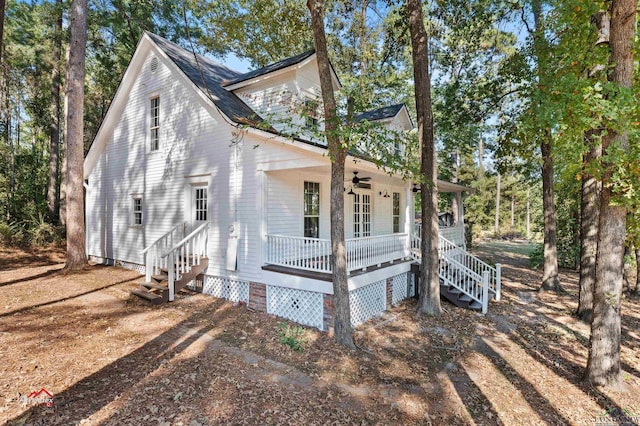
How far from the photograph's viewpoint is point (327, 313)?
22.8ft

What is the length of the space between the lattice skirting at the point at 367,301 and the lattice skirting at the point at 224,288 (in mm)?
2804

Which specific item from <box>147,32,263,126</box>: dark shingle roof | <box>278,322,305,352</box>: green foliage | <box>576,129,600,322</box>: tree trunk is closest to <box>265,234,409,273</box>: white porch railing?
<box>278,322,305,352</box>: green foliage

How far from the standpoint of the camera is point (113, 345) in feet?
18.2

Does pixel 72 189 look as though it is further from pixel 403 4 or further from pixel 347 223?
pixel 403 4

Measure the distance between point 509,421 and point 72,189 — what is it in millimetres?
13117

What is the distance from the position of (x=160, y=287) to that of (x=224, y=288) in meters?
1.60

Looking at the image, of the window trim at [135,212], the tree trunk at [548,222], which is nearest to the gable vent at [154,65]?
the window trim at [135,212]

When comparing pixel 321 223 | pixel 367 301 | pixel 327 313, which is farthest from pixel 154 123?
pixel 367 301

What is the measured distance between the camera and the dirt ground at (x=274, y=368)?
13.2 feet

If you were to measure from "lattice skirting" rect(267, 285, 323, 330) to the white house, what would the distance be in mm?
29

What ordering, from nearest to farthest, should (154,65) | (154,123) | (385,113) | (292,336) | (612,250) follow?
(612,250), (292,336), (154,65), (154,123), (385,113)

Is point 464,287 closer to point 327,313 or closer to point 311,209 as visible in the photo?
point 327,313

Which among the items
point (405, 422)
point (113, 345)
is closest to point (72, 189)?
point (113, 345)

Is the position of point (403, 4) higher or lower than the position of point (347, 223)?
higher
